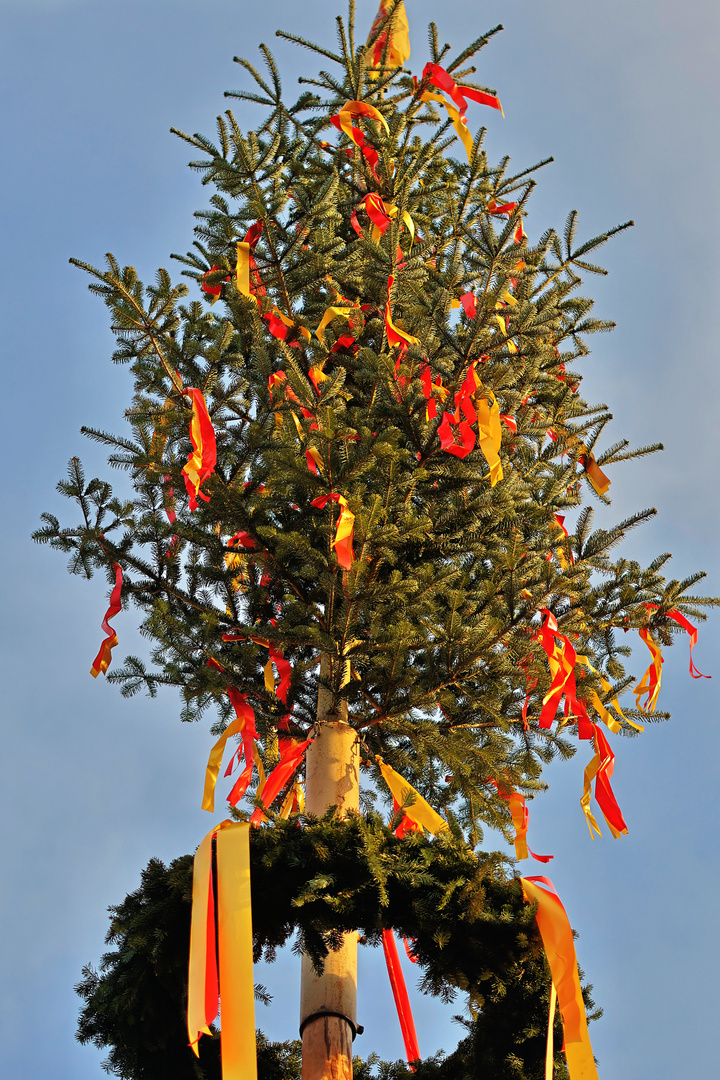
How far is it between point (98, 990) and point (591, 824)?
2681mm

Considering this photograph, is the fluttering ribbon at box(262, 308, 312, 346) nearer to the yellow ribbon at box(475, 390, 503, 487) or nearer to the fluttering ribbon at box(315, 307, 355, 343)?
the fluttering ribbon at box(315, 307, 355, 343)

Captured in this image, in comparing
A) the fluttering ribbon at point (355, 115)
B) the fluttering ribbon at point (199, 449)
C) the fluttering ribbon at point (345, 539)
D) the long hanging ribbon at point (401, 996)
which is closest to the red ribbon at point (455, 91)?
the fluttering ribbon at point (355, 115)

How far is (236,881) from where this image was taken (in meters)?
4.19

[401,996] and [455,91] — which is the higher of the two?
[455,91]

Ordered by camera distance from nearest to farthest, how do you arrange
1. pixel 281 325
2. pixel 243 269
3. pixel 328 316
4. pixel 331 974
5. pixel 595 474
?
pixel 331 974 → pixel 328 316 → pixel 243 269 → pixel 281 325 → pixel 595 474

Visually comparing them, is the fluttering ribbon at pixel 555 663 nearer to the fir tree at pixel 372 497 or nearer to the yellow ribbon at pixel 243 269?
the fir tree at pixel 372 497

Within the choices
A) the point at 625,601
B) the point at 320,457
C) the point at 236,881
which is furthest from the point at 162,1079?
the point at 625,601

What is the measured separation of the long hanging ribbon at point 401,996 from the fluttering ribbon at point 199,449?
8.73 ft

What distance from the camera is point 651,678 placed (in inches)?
231

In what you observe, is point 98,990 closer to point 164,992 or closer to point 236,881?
point 164,992

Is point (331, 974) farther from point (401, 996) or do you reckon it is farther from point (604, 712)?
point (604, 712)

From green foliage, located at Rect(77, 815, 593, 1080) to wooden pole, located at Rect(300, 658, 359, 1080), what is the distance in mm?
406

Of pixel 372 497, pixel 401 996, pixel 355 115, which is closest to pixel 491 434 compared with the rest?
pixel 372 497

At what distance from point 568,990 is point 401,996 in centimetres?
163
